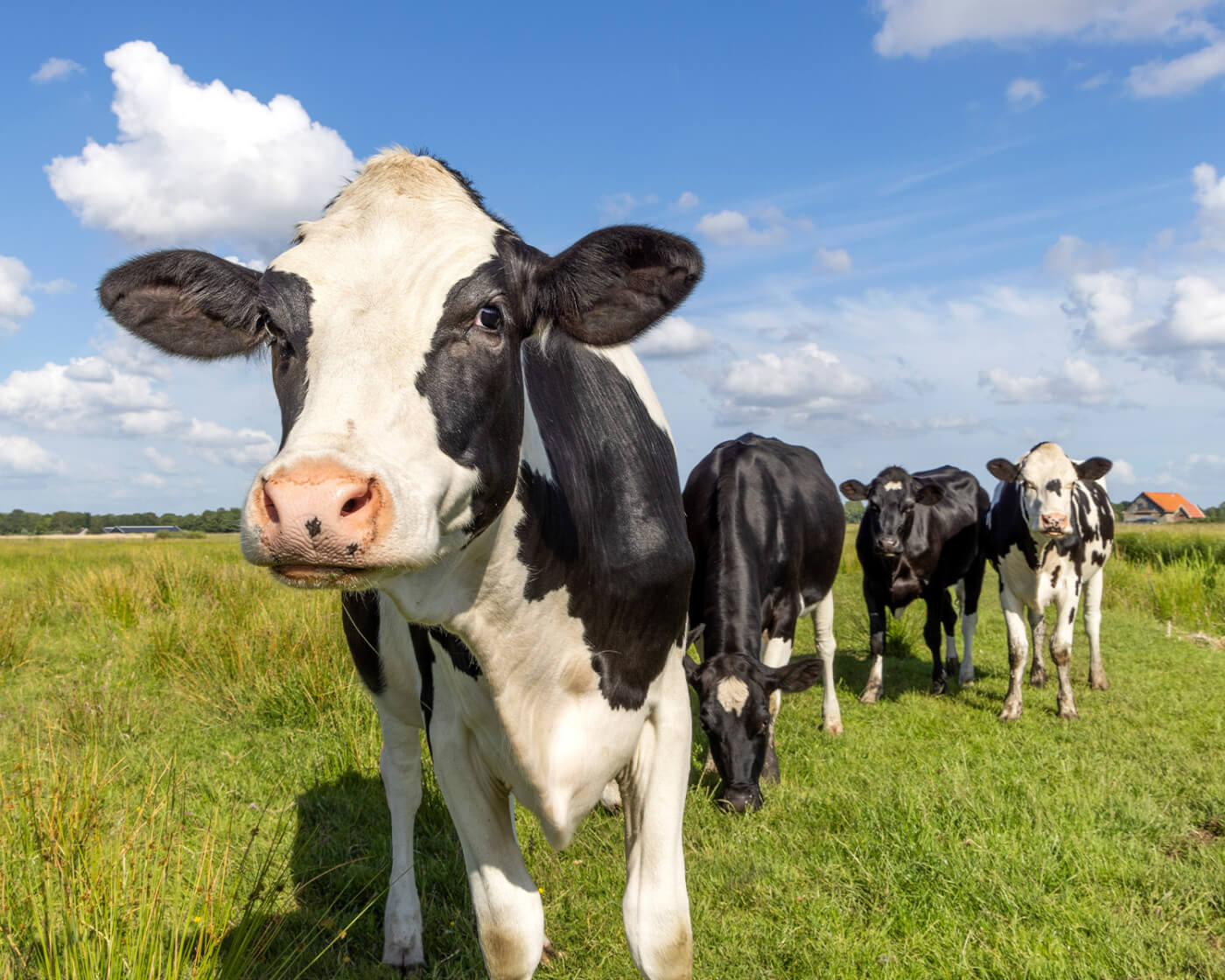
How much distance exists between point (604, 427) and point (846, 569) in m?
18.7

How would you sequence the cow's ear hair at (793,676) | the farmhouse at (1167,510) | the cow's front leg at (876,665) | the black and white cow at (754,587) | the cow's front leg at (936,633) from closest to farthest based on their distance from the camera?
the black and white cow at (754,587) < the cow's ear hair at (793,676) < the cow's front leg at (876,665) < the cow's front leg at (936,633) < the farmhouse at (1167,510)

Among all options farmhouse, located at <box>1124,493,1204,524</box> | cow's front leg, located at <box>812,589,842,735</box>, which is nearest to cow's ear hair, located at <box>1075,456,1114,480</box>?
cow's front leg, located at <box>812,589,842,735</box>

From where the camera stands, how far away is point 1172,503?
57.2 meters

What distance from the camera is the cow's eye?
7.49ft

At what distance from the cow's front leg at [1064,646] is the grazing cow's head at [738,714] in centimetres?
336

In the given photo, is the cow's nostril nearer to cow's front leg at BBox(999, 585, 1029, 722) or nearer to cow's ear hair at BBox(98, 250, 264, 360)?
cow's ear hair at BBox(98, 250, 264, 360)

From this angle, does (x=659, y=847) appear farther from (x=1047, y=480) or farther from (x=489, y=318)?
(x=1047, y=480)

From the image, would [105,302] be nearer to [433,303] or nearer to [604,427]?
[433,303]

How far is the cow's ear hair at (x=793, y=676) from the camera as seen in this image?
A: 18.3 feet

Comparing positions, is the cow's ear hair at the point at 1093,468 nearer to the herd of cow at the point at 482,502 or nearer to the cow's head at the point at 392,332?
the herd of cow at the point at 482,502

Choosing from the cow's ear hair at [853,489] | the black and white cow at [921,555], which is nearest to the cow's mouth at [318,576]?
the black and white cow at [921,555]

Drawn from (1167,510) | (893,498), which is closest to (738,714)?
(893,498)

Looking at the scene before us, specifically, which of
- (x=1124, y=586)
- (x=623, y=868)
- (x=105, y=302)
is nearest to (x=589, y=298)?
(x=105, y=302)

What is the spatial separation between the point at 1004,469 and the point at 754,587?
3.84 m
